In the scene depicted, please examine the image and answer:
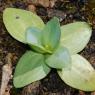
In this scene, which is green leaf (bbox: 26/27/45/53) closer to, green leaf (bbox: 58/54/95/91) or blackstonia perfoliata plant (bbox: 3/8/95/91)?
blackstonia perfoliata plant (bbox: 3/8/95/91)

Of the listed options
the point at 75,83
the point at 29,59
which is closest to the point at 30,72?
the point at 29,59

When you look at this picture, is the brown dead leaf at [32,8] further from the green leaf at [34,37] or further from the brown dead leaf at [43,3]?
the green leaf at [34,37]

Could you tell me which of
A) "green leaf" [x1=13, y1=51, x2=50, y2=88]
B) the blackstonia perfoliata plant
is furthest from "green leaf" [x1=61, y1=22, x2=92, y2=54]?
"green leaf" [x1=13, y1=51, x2=50, y2=88]

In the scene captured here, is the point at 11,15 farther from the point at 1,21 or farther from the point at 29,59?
the point at 29,59

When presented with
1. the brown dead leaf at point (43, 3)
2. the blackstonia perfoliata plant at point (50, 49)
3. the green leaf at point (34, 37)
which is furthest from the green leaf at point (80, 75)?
the brown dead leaf at point (43, 3)

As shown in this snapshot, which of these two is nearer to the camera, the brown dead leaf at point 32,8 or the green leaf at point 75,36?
the green leaf at point 75,36

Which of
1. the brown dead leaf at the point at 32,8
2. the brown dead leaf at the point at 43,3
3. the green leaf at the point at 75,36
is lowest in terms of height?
the green leaf at the point at 75,36
